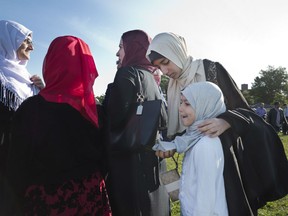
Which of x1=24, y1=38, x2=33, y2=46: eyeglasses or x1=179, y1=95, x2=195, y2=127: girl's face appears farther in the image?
x1=24, y1=38, x2=33, y2=46: eyeglasses

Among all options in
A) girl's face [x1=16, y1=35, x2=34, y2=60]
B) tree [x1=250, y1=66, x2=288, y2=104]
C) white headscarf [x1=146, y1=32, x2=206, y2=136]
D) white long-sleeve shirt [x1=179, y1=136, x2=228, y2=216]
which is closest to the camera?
white long-sleeve shirt [x1=179, y1=136, x2=228, y2=216]

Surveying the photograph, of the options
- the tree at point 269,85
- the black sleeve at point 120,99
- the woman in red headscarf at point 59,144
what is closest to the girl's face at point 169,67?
the black sleeve at point 120,99

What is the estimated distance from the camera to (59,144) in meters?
2.05

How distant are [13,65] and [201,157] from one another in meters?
1.90

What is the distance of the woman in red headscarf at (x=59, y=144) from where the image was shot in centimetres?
200

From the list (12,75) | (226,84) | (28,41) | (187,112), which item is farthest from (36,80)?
(226,84)

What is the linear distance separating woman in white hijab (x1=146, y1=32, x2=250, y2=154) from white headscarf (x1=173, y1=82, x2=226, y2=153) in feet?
0.98

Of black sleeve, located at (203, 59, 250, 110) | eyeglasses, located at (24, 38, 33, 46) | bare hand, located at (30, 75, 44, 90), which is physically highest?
eyeglasses, located at (24, 38, 33, 46)

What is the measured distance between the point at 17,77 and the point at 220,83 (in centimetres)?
178

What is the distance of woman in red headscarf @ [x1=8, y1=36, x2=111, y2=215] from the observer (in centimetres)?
200

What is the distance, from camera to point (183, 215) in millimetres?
2090

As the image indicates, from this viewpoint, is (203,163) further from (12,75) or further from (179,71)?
(12,75)

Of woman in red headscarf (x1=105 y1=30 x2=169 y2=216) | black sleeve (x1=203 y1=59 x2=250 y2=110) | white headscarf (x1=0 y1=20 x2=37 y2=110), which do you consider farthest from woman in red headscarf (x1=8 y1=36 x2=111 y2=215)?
black sleeve (x1=203 y1=59 x2=250 y2=110)

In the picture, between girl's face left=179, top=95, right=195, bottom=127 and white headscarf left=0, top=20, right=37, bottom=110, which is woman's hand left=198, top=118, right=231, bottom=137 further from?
white headscarf left=0, top=20, right=37, bottom=110
